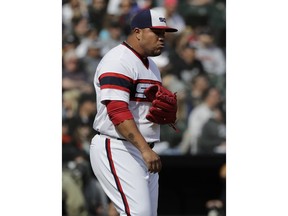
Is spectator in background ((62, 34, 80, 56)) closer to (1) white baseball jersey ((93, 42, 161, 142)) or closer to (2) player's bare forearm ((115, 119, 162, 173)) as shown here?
(1) white baseball jersey ((93, 42, 161, 142))

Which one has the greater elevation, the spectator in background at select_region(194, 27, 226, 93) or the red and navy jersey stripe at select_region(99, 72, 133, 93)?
the spectator in background at select_region(194, 27, 226, 93)

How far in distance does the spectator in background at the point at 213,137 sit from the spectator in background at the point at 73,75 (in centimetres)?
159

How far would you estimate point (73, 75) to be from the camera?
392 inches

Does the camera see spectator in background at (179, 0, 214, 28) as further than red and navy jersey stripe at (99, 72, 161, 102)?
Yes

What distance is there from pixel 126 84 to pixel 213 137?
4.62 metres

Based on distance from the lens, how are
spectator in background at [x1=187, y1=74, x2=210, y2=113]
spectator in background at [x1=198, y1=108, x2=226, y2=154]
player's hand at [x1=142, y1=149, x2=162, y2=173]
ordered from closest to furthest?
player's hand at [x1=142, y1=149, x2=162, y2=173] → spectator in background at [x1=198, y1=108, x2=226, y2=154] → spectator in background at [x1=187, y1=74, x2=210, y2=113]

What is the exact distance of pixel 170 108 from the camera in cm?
510

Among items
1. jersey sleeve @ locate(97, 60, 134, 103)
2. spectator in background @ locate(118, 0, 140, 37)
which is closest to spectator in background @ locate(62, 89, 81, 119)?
spectator in background @ locate(118, 0, 140, 37)

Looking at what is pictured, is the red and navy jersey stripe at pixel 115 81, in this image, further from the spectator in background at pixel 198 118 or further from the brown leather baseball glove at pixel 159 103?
the spectator in background at pixel 198 118

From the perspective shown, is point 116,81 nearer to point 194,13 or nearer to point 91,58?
point 91,58

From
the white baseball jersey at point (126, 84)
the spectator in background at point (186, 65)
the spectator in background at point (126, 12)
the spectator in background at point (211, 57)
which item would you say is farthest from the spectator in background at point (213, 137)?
the white baseball jersey at point (126, 84)

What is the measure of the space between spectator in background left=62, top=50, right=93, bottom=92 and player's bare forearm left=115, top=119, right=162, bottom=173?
16.2ft

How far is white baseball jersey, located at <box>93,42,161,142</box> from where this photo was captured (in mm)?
4832

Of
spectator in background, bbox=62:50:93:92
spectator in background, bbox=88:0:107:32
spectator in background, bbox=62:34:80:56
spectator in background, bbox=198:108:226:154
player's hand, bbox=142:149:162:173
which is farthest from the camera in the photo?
spectator in background, bbox=88:0:107:32
